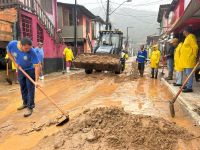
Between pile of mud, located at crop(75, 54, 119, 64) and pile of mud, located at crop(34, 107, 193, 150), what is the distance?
37.6ft

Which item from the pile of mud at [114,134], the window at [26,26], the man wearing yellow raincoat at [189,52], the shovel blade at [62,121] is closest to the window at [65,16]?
the window at [26,26]

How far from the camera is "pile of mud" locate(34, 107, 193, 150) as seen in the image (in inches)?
199

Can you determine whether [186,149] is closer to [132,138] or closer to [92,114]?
[132,138]

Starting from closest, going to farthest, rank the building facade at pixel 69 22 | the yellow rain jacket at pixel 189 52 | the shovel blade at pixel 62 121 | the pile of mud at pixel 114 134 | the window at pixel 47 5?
the pile of mud at pixel 114 134
the shovel blade at pixel 62 121
the yellow rain jacket at pixel 189 52
the window at pixel 47 5
the building facade at pixel 69 22

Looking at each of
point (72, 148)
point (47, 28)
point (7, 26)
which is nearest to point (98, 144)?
point (72, 148)

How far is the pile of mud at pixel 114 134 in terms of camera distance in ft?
16.6

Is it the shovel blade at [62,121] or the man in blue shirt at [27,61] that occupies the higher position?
the man in blue shirt at [27,61]

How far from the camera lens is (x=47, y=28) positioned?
21672 millimetres

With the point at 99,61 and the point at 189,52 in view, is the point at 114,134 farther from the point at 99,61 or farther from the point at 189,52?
the point at 99,61

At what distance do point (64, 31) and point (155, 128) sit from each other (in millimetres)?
29684

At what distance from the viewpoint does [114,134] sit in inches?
212

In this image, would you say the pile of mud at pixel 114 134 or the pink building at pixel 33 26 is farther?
the pink building at pixel 33 26

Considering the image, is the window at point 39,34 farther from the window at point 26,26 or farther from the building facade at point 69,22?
the building facade at point 69,22

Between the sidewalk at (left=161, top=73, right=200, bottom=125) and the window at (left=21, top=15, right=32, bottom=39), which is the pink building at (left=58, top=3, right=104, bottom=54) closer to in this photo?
the window at (left=21, top=15, right=32, bottom=39)
